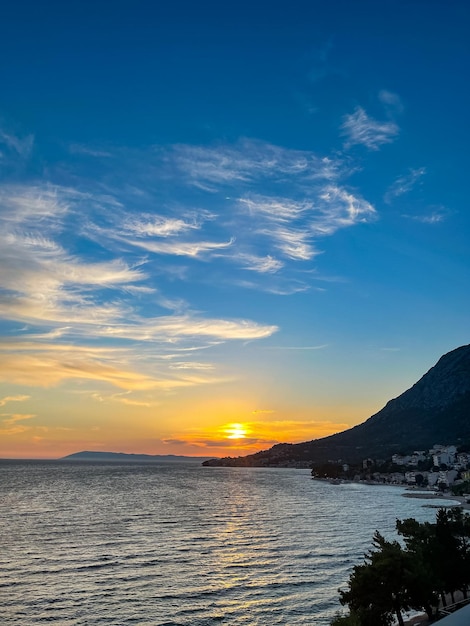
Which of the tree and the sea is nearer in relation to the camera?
the tree

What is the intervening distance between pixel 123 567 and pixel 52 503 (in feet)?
302

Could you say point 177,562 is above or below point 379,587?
below

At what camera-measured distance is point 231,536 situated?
331 ft

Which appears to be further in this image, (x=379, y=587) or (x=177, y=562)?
(x=177, y=562)

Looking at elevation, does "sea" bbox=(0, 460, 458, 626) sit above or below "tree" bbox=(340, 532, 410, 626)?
below

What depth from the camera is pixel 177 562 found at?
74.5m

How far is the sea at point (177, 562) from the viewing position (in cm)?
5209

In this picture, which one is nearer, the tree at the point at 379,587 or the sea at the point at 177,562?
the tree at the point at 379,587

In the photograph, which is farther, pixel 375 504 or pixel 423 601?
pixel 375 504

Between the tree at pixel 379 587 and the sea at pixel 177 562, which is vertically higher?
the tree at pixel 379 587

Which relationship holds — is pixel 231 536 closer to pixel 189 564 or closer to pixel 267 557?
pixel 267 557

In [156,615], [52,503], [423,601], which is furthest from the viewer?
[52,503]

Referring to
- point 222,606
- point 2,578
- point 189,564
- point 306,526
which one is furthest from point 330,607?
point 306,526

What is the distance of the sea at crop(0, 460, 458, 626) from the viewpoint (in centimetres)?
5209
